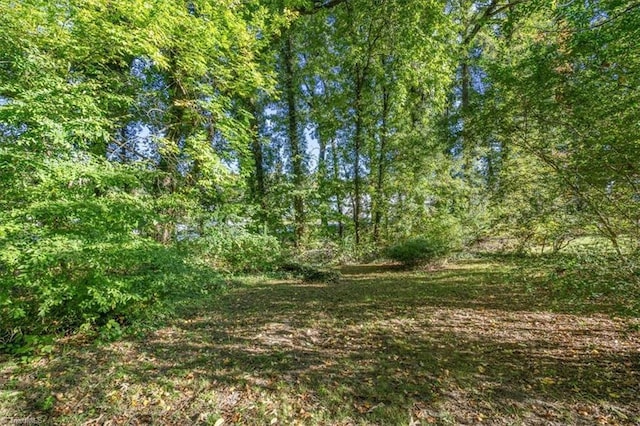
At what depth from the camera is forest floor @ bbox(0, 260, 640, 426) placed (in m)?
2.44

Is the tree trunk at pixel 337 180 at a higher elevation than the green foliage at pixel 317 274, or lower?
higher

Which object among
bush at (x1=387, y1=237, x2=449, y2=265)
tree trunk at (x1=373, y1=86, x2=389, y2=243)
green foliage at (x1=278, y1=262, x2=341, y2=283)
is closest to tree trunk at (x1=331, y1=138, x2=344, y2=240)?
tree trunk at (x1=373, y1=86, x2=389, y2=243)

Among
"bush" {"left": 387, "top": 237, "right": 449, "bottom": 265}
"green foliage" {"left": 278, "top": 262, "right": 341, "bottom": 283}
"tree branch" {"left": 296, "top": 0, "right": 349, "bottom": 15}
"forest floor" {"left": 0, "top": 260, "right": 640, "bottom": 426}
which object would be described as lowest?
"forest floor" {"left": 0, "top": 260, "right": 640, "bottom": 426}

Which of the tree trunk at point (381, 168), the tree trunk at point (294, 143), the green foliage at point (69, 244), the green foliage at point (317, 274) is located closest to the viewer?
the green foliage at point (69, 244)

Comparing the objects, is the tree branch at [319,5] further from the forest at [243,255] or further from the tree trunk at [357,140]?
the forest at [243,255]

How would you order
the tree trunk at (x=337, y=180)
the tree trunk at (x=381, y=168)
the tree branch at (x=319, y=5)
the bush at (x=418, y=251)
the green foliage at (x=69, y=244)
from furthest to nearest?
the tree trunk at (x=337, y=180)
the tree trunk at (x=381, y=168)
the tree branch at (x=319, y=5)
the bush at (x=418, y=251)
the green foliage at (x=69, y=244)

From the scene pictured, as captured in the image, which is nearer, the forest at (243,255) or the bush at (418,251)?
the forest at (243,255)

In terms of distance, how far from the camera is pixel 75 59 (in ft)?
12.4

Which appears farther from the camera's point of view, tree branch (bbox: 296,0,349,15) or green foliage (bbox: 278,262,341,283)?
tree branch (bbox: 296,0,349,15)

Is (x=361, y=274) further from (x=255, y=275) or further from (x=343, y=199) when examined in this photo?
(x=343, y=199)

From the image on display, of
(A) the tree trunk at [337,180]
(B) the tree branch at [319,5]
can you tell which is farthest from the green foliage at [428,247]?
(B) the tree branch at [319,5]

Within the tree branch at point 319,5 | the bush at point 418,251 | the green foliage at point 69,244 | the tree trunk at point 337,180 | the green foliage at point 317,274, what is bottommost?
the green foliage at point 317,274

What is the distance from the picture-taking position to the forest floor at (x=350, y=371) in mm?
2439

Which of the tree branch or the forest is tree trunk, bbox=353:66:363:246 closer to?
the tree branch
